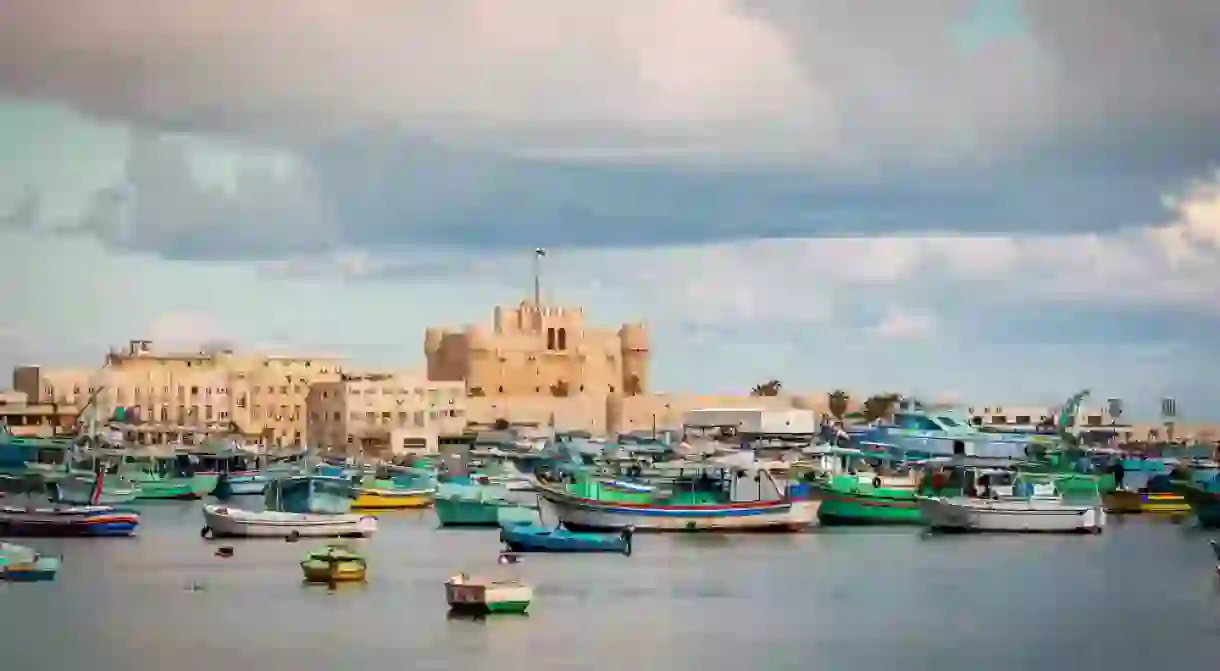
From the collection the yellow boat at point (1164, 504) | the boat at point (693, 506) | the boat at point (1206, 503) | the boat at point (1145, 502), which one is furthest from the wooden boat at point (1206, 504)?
the boat at point (693, 506)

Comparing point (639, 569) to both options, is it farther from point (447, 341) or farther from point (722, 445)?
point (447, 341)

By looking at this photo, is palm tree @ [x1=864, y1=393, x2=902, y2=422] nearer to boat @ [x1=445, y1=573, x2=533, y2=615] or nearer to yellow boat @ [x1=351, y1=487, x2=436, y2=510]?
yellow boat @ [x1=351, y1=487, x2=436, y2=510]

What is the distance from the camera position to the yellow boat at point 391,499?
254ft

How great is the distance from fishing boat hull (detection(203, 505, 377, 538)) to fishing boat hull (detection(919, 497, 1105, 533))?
517 inches

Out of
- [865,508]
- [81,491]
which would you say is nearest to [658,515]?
[865,508]

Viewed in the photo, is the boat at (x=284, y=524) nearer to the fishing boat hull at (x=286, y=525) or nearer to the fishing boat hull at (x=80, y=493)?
the fishing boat hull at (x=286, y=525)

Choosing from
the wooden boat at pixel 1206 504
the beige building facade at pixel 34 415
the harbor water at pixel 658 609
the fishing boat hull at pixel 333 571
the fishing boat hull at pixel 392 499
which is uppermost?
the beige building facade at pixel 34 415

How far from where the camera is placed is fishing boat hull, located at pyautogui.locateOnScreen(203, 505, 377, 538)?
5656 cm

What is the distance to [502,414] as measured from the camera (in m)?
127

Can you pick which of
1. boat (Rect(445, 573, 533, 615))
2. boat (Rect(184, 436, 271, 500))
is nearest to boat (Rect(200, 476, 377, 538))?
boat (Rect(445, 573, 533, 615))

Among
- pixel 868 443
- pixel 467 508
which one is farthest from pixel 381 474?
pixel 467 508

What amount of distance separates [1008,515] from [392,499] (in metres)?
25.6

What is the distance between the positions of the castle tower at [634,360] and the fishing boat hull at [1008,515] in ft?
252

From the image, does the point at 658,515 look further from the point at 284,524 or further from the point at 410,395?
the point at 410,395
